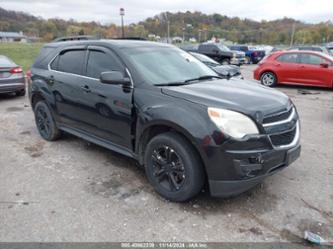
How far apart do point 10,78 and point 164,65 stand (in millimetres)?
6554

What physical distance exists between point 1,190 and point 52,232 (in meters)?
1.22

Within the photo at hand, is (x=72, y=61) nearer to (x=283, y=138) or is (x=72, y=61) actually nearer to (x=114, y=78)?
(x=114, y=78)

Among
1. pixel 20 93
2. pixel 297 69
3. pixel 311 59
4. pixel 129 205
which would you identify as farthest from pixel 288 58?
pixel 129 205

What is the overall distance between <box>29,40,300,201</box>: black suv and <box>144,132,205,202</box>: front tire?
0.01 metres

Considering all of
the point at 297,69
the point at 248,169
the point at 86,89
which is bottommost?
the point at 248,169

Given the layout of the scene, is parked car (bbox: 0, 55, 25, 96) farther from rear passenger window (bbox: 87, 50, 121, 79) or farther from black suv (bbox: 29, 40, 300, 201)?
rear passenger window (bbox: 87, 50, 121, 79)

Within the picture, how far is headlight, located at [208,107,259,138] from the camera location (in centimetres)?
278

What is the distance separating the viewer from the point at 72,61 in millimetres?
4480

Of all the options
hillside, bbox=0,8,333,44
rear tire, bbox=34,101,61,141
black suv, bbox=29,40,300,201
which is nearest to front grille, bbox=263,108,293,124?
black suv, bbox=29,40,300,201

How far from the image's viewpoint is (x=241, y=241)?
2633 millimetres

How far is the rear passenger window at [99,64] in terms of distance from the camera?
3.82 meters

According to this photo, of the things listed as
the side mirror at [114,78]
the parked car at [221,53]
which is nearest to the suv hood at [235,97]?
the side mirror at [114,78]

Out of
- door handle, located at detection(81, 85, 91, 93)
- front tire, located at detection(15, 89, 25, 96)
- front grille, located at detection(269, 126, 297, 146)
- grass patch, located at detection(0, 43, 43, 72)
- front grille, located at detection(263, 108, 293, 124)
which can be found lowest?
front tire, located at detection(15, 89, 25, 96)

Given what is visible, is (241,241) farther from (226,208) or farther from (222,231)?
(226,208)
